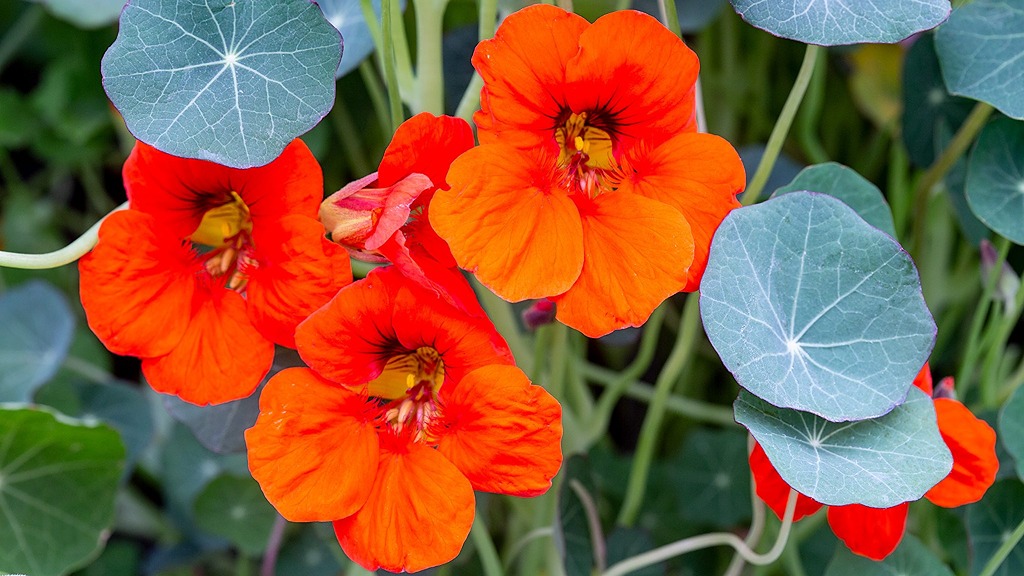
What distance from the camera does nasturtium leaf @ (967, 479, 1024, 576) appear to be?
87 centimetres

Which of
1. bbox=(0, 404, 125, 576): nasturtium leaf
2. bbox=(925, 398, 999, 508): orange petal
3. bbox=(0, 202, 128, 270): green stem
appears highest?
bbox=(0, 202, 128, 270): green stem

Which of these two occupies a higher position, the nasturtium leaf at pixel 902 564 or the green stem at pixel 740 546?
the green stem at pixel 740 546

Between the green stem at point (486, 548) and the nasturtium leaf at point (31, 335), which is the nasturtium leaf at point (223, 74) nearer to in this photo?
the green stem at point (486, 548)

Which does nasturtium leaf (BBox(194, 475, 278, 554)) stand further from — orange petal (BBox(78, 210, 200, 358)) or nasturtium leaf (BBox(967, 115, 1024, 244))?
nasturtium leaf (BBox(967, 115, 1024, 244))

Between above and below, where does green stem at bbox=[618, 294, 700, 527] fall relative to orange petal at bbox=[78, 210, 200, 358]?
below

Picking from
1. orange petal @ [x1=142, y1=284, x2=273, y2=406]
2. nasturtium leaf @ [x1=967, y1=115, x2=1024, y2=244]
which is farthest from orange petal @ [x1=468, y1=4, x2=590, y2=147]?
nasturtium leaf @ [x1=967, y1=115, x2=1024, y2=244]

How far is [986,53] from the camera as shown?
81 centimetres

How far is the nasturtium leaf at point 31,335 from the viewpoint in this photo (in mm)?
1175

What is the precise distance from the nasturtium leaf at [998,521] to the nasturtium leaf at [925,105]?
15.1 inches

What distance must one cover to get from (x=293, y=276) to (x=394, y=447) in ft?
0.50

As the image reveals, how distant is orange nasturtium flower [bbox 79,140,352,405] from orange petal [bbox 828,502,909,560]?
0.44 meters

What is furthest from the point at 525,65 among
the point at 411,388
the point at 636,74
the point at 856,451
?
the point at 856,451

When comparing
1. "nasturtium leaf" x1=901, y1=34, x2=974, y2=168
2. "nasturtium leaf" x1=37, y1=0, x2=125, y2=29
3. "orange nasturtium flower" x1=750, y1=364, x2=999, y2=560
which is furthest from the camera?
"nasturtium leaf" x1=37, y1=0, x2=125, y2=29

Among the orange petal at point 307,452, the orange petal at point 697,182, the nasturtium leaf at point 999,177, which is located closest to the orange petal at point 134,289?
the orange petal at point 307,452
